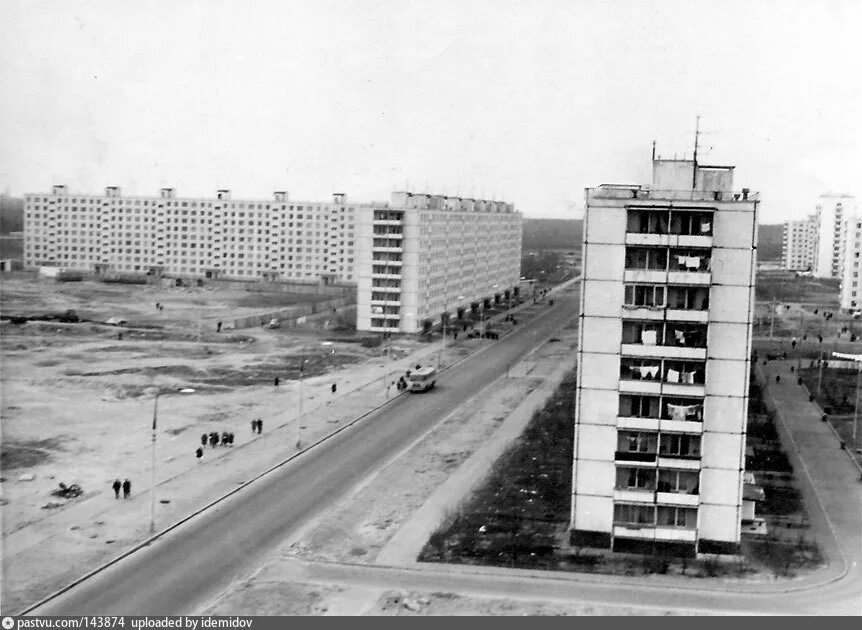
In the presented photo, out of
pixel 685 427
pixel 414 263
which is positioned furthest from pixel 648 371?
pixel 414 263

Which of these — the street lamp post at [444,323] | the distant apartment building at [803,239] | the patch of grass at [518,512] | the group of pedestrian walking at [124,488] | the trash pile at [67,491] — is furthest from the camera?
the distant apartment building at [803,239]

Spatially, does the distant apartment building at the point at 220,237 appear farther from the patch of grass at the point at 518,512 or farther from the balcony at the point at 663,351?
the balcony at the point at 663,351

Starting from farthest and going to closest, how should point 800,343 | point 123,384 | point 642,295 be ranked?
point 800,343
point 123,384
point 642,295

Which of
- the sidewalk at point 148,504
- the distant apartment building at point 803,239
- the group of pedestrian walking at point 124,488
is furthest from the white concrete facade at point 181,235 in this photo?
the group of pedestrian walking at point 124,488

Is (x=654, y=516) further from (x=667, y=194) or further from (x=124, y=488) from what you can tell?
(x=124, y=488)

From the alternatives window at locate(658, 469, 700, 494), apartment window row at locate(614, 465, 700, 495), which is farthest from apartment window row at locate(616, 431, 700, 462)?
window at locate(658, 469, 700, 494)

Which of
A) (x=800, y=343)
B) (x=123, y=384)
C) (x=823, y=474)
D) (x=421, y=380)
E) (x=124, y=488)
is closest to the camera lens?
(x=124, y=488)
